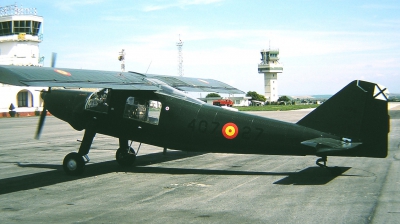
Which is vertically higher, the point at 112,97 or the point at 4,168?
the point at 112,97

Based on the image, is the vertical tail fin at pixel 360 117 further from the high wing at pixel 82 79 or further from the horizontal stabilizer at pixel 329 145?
the high wing at pixel 82 79

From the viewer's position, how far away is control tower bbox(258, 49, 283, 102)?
440ft

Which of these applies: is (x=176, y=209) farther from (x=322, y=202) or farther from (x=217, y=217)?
(x=322, y=202)

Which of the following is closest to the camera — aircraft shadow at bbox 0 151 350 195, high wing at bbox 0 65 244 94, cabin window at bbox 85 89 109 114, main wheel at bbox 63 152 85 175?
high wing at bbox 0 65 244 94

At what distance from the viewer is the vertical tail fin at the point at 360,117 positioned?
1027 cm

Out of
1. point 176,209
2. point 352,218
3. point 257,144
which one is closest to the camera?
point 352,218

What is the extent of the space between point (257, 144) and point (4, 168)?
817 cm

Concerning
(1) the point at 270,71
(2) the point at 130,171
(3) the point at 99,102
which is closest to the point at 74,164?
(2) the point at 130,171

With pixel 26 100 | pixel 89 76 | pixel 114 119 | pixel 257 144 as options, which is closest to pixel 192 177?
pixel 257 144

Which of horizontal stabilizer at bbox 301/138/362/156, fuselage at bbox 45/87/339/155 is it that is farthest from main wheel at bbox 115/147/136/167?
horizontal stabilizer at bbox 301/138/362/156

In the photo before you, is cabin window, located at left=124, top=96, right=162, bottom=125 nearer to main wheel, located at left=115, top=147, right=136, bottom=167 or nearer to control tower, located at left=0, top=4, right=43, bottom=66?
main wheel, located at left=115, top=147, right=136, bottom=167

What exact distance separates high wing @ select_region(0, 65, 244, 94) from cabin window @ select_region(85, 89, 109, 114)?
0.64 meters

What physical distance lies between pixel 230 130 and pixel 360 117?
10.9ft

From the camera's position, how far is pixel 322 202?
874 centimetres
